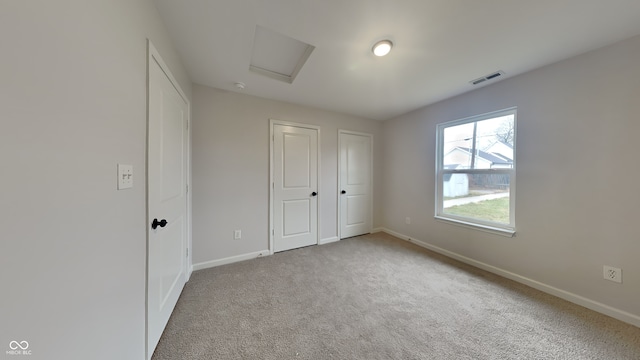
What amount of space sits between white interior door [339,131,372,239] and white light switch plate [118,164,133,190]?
9.00ft

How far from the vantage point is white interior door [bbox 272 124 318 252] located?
284 cm

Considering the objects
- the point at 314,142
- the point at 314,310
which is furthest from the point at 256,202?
the point at 314,310

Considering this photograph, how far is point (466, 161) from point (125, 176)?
347 centimetres

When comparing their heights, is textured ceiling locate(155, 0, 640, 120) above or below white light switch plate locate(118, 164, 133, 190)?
above

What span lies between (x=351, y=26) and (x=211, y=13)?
3.30ft

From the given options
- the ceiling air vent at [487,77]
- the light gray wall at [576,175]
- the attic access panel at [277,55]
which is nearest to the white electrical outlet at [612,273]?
the light gray wall at [576,175]

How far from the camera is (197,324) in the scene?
1521 mm

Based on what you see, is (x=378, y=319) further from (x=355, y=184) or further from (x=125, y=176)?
(x=355, y=184)

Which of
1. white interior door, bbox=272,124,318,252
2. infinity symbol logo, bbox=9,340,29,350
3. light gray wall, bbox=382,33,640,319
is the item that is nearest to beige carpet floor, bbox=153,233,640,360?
light gray wall, bbox=382,33,640,319

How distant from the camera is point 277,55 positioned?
191 centimetres

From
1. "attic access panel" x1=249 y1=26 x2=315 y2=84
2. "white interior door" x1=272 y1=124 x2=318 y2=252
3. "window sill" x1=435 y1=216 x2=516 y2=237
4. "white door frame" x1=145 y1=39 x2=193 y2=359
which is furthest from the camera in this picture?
"white interior door" x1=272 y1=124 x2=318 y2=252

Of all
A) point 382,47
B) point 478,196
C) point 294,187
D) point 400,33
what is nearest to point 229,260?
point 294,187

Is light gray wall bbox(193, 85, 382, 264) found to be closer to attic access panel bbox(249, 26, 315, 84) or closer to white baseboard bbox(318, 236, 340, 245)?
attic access panel bbox(249, 26, 315, 84)

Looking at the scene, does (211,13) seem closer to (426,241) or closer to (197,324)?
(197,324)
